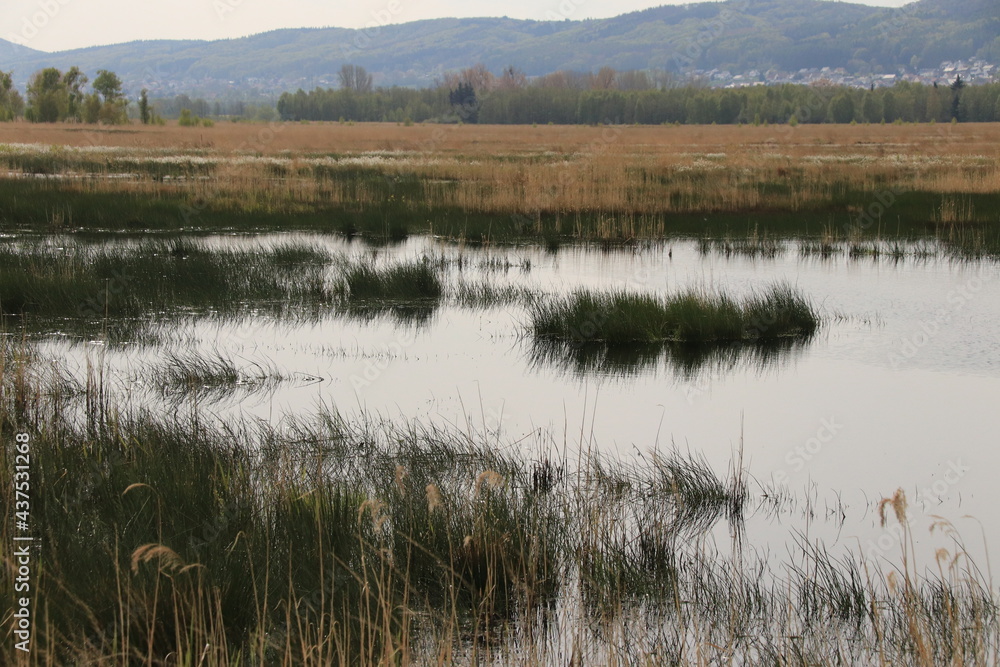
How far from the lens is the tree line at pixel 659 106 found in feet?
369

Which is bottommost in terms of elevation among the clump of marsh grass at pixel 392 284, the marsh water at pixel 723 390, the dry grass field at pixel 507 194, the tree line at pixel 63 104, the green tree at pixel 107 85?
the marsh water at pixel 723 390

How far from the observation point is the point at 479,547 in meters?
5.03

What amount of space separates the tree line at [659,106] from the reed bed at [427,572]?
95129 mm

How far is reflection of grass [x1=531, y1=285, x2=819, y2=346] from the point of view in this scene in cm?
1178

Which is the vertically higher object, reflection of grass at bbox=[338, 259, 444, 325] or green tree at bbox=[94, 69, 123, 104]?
green tree at bbox=[94, 69, 123, 104]

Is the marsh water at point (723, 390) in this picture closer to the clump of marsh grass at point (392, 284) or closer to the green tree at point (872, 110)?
the clump of marsh grass at point (392, 284)

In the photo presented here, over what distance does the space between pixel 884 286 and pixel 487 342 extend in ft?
24.7

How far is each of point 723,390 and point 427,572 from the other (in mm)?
5433

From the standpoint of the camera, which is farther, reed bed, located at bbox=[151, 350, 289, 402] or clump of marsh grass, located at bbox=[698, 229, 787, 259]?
clump of marsh grass, located at bbox=[698, 229, 787, 259]

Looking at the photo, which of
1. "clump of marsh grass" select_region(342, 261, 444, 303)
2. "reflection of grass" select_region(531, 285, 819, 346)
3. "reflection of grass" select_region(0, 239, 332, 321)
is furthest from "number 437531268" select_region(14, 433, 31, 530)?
"clump of marsh grass" select_region(342, 261, 444, 303)

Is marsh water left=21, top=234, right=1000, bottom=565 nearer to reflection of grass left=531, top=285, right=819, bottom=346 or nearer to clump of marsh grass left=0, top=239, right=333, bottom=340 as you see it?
reflection of grass left=531, top=285, right=819, bottom=346

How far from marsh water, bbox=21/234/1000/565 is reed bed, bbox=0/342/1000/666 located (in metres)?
0.50

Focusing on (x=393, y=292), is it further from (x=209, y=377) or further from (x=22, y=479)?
(x=22, y=479)

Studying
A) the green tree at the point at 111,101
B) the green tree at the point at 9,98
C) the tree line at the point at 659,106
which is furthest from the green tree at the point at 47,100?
the tree line at the point at 659,106
